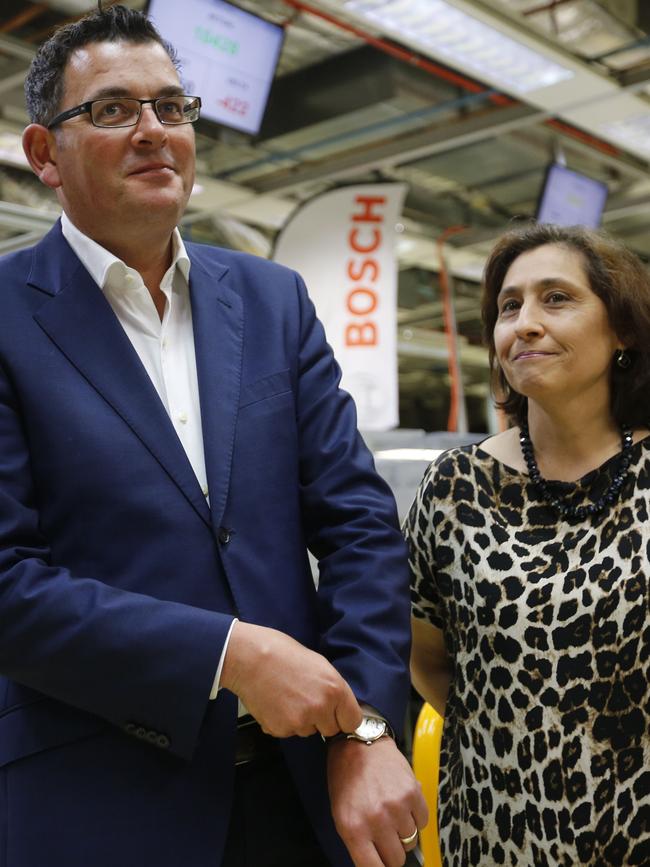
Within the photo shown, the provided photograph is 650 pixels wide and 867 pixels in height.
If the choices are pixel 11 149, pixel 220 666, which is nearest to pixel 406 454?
pixel 220 666

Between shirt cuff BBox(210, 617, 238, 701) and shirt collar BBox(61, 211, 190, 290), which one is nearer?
shirt cuff BBox(210, 617, 238, 701)

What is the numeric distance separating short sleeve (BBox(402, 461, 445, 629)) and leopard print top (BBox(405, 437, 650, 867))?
0.02 metres

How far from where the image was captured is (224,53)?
4102mm

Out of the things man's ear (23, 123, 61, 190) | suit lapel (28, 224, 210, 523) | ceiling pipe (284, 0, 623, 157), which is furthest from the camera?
ceiling pipe (284, 0, 623, 157)

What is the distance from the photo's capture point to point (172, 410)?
1.21m

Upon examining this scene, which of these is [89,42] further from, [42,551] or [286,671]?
[286,671]

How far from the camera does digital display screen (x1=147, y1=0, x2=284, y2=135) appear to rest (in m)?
3.87

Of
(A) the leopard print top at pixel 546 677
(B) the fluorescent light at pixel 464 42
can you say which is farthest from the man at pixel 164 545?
(B) the fluorescent light at pixel 464 42

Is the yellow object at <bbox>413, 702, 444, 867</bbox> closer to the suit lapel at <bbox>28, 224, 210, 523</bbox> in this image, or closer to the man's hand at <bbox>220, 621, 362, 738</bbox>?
the man's hand at <bbox>220, 621, 362, 738</bbox>

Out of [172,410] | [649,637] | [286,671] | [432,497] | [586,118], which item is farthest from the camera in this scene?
[586,118]

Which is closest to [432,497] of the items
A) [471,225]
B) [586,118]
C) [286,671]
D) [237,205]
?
[286,671]

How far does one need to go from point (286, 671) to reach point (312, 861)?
33 cm

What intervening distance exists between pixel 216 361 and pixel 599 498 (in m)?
0.69

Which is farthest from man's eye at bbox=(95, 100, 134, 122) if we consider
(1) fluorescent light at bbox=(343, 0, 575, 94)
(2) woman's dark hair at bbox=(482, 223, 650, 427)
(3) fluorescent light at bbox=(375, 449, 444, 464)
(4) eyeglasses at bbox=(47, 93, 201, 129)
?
(1) fluorescent light at bbox=(343, 0, 575, 94)
